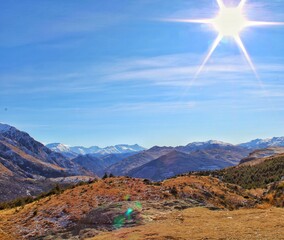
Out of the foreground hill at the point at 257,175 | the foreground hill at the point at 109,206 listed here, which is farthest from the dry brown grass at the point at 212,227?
the foreground hill at the point at 257,175

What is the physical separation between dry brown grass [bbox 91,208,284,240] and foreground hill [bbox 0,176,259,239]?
3.88 metres

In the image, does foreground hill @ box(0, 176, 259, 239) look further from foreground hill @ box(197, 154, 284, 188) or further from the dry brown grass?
foreground hill @ box(197, 154, 284, 188)

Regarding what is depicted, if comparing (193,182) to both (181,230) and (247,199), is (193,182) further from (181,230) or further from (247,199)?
(181,230)

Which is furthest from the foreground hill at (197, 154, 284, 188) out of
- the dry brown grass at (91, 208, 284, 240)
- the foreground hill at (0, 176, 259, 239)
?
the dry brown grass at (91, 208, 284, 240)

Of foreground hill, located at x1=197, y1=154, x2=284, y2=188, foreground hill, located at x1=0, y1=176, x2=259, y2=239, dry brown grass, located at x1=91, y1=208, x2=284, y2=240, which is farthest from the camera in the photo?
foreground hill, located at x1=197, y1=154, x2=284, y2=188

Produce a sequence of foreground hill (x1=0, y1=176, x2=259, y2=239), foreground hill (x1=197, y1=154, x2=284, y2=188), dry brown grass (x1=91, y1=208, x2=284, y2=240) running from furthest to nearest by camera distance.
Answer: foreground hill (x1=197, y1=154, x2=284, y2=188)
foreground hill (x1=0, y1=176, x2=259, y2=239)
dry brown grass (x1=91, y1=208, x2=284, y2=240)

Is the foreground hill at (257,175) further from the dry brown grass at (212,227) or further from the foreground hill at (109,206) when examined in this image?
the dry brown grass at (212,227)

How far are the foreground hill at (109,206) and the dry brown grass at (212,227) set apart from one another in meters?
3.88

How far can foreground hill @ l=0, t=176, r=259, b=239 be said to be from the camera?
40281 millimetres

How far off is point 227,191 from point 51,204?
91.7 feet

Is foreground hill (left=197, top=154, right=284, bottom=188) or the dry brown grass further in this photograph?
foreground hill (left=197, top=154, right=284, bottom=188)

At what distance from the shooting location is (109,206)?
44781 millimetres

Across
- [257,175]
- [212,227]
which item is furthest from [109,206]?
[257,175]

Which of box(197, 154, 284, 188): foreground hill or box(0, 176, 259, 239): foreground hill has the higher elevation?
box(197, 154, 284, 188): foreground hill
